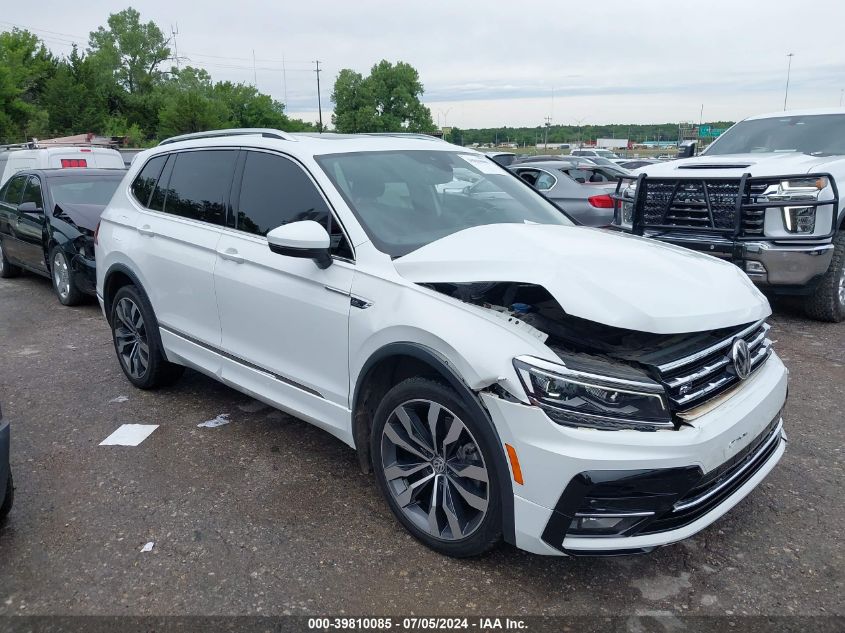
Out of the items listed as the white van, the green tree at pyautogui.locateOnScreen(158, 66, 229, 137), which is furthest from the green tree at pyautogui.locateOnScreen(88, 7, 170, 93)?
the white van

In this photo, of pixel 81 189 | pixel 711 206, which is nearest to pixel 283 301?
pixel 711 206

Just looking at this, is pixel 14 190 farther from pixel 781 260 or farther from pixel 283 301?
pixel 781 260

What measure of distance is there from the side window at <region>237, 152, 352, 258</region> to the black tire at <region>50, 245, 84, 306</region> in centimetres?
491

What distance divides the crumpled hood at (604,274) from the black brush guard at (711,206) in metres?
3.20

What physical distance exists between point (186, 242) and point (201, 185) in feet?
1.27

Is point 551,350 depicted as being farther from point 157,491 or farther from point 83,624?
point 157,491

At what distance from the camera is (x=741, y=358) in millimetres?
2926

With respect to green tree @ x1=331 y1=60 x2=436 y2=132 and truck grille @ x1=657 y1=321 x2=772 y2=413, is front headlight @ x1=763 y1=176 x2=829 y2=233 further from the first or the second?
green tree @ x1=331 y1=60 x2=436 y2=132

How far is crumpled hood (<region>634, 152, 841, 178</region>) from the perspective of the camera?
246 inches

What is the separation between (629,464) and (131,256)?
3.78 m

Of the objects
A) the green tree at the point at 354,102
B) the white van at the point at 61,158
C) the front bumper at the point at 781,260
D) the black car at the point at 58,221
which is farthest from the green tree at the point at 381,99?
the front bumper at the point at 781,260

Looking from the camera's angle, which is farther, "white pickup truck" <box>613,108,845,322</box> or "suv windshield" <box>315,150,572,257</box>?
"white pickup truck" <box>613,108,845,322</box>

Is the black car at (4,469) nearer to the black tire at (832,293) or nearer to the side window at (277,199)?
the side window at (277,199)

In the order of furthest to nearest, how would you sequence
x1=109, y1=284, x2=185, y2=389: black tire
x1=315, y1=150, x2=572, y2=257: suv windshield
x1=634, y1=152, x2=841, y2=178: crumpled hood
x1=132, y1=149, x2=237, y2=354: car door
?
x1=634, y1=152, x2=841, y2=178: crumpled hood
x1=109, y1=284, x2=185, y2=389: black tire
x1=132, y1=149, x2=237, y2=354: car door
x1=315, y1=150, x2=572, y2=257: suv windshield
